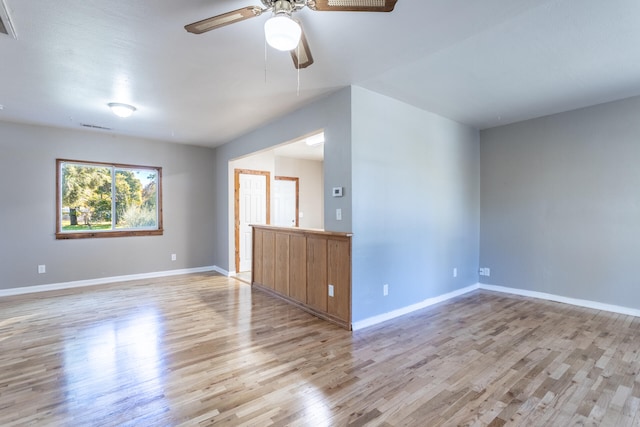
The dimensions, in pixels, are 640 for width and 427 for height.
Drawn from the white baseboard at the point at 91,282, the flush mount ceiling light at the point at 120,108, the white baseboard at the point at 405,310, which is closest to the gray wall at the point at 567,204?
the white baseboard at the point at 405,310

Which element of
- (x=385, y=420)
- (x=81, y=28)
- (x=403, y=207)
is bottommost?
(x=385, y=420)

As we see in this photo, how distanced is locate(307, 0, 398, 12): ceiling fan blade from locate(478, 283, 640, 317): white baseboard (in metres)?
4.49

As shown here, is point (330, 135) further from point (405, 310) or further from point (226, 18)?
point (405, 310)

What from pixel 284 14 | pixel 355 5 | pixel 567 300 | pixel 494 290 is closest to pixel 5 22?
pixel 284 14

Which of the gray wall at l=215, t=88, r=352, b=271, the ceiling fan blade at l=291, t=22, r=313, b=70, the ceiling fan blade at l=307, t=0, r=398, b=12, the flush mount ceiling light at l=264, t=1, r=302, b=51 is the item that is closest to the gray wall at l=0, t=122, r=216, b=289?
the gray wall at l=215, t=88, r=352, b=271

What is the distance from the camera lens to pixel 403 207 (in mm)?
3682

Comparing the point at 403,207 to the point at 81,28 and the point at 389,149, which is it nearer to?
the point at 389,149

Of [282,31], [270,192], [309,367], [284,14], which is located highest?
[284,14]

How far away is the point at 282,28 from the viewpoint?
164cm

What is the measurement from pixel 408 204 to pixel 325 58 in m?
2.01

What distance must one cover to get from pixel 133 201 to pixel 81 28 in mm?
3984

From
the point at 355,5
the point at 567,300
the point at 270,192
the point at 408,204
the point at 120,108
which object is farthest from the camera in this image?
the point at 270,192

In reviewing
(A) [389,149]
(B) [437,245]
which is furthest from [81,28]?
(B) [437,245]

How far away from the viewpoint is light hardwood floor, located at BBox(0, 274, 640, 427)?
187 centimetres
